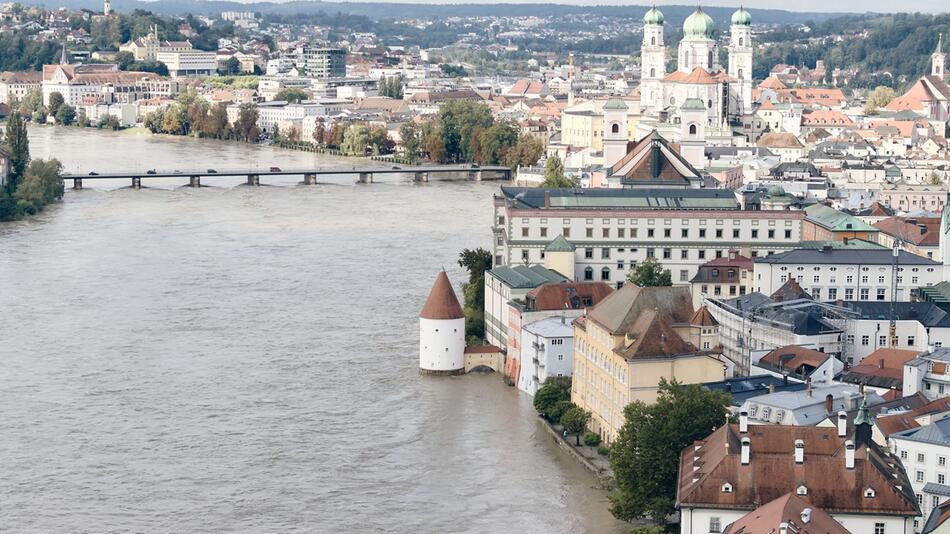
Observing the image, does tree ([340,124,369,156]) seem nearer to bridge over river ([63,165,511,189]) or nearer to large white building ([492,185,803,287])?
bridge over river ([63,165,511,189])

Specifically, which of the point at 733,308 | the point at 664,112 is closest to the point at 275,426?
the point at 733,308

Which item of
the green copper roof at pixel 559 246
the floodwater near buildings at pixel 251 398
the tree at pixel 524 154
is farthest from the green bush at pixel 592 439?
the tree at pixel 524 154

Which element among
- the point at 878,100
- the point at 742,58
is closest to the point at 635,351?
the point at 742,58

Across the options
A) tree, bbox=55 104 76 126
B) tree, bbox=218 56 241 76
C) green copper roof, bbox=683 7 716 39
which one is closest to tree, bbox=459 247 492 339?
green copper roof, bbox=683 7 716 39

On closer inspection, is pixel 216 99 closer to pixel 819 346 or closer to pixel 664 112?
pixel 664 112

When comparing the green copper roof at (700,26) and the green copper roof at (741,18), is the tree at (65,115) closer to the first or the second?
the green copper roof at (741,18)
